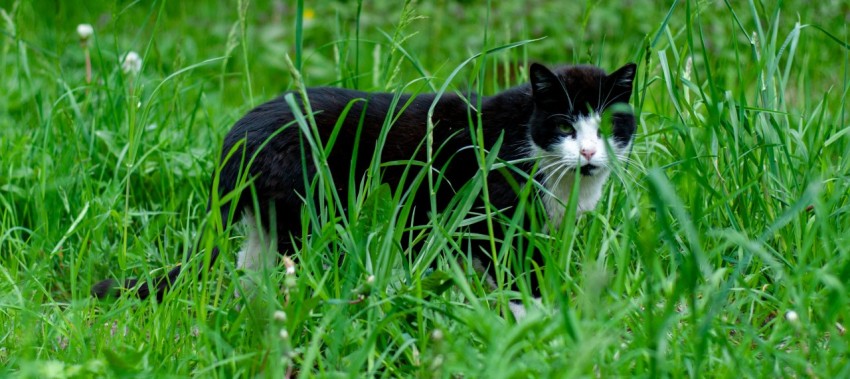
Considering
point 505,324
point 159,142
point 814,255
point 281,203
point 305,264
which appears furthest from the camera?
point 159,142

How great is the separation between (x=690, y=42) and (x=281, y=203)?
4.12 ft

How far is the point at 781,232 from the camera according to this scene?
2482mm

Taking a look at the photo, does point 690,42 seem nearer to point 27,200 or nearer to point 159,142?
point 159,142

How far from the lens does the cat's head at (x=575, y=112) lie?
2791 mm

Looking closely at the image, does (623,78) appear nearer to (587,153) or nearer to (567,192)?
(587,153)

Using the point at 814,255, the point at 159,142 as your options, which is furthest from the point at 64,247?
the point at 814,255

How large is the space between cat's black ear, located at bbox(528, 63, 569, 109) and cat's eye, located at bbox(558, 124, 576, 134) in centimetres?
6

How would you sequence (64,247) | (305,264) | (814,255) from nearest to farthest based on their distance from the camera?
1. (305,264)
2. (814,255)
3. (64,247)

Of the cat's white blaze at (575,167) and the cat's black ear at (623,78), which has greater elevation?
the cat's black ear at (623,78)

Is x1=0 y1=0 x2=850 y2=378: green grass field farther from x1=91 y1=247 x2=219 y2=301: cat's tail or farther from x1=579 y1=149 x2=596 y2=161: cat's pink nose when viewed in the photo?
x1=579 y1=149 x2=596 y2=161: cat's pink nose

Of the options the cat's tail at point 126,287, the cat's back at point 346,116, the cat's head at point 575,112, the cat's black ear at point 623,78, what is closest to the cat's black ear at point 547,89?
the cat's head at point 575,112

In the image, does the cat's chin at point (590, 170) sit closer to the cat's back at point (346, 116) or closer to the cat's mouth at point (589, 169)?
the cat's mouth at point (589, 169)

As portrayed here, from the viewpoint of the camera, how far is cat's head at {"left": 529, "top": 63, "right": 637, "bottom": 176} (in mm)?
2791

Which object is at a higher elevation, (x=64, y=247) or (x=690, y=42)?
(x=690, y=42)
